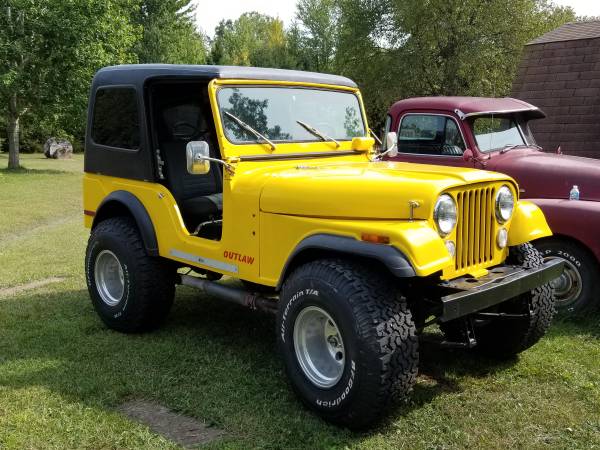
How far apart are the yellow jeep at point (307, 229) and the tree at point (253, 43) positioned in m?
40.8

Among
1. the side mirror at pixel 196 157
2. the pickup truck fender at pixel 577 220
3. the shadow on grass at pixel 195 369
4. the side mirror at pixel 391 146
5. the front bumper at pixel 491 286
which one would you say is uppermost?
the side mirror at pixel 391 146

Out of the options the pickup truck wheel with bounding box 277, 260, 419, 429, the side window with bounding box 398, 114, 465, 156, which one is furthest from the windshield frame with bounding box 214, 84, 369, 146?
the side window with bounding box 398, 114, 465, 156

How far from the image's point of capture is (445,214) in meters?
3.45

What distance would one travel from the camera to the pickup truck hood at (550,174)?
6.10m

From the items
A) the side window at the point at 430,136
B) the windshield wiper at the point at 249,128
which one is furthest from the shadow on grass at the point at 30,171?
A: the windshield wiper at the point at 249,128

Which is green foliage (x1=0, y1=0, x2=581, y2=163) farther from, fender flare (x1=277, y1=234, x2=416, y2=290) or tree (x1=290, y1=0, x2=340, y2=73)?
tree (x1=290, y1=0, x2=340, y2=73)

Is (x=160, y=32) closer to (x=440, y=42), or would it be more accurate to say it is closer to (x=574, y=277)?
(x=440, y=42)

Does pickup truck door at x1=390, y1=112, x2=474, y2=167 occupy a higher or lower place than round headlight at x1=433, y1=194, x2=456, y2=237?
higher

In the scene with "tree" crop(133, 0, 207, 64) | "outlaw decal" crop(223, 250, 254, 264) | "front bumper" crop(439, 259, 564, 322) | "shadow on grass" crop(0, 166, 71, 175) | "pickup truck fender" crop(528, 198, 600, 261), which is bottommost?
"shadow on grass" crop(0, 166, 71, 175)

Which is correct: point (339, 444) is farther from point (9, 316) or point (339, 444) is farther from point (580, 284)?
point (9, 316)

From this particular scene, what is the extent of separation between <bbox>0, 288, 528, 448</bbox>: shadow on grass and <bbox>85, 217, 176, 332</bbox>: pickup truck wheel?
163mm

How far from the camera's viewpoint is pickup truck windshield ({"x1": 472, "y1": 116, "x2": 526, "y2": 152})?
6.77 metres

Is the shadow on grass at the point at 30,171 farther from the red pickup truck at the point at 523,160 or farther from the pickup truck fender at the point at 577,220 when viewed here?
the pickup truck fender at the point at 577,220

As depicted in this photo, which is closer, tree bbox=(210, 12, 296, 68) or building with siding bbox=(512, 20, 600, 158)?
building with siding bbox=(512, 20, 600, 158)
